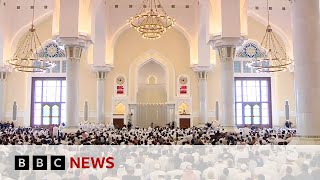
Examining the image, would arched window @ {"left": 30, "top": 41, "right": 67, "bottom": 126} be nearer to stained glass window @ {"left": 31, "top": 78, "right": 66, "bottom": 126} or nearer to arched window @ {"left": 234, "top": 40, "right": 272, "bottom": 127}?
stained glass window @ {"left": 31, "top": 78, "right": 66, "bottom": 126}

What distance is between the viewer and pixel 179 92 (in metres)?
28.1

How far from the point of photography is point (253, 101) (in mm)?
29016

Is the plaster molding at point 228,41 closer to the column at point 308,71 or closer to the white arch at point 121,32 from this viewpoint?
the column at point 308,71

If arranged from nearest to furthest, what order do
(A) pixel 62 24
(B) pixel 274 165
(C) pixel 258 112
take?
(B) pixel 274 165, (A) pixel 62 24, (C) pixel 258 112

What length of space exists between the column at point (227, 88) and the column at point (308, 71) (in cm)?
764

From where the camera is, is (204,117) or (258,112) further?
(258,112)

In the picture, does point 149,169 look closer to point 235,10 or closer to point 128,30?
point 235,10

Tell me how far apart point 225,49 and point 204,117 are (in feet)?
31.3

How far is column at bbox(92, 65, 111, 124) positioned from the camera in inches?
1067

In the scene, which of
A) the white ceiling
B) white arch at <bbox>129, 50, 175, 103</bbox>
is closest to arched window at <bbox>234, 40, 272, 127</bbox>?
the white ceiling

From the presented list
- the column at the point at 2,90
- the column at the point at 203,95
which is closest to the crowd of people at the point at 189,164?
the column at the point at 203,95

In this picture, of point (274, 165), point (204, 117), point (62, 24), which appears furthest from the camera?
point (204, 117)

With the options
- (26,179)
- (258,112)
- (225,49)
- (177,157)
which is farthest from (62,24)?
(258,112)

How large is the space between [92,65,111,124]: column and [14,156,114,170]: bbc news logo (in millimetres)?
17574
